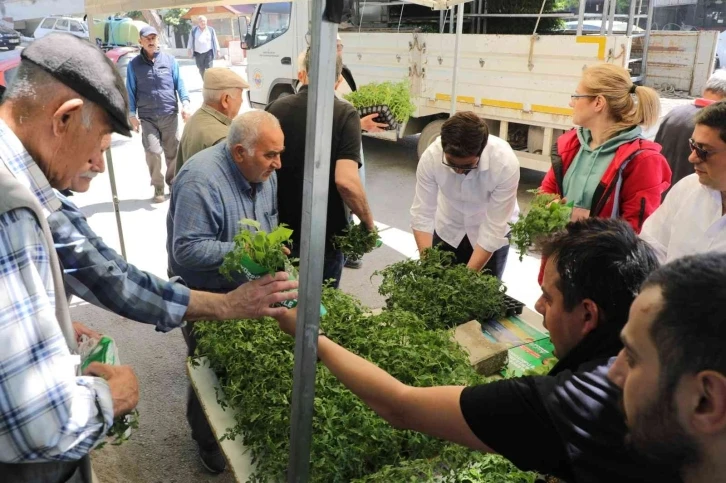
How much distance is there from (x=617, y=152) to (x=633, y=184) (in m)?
0.21

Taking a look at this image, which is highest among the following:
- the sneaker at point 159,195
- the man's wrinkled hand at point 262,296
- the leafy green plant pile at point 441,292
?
the man's wrinkled hand at point 262,296

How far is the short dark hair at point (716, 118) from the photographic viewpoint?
2.48 meters

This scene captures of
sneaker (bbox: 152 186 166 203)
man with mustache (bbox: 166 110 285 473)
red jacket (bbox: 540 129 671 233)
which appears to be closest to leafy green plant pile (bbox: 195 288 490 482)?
man with mustache (bbox: 166 110 285 473)

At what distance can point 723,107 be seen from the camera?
8.23 ft

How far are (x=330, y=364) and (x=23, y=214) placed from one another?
906mm

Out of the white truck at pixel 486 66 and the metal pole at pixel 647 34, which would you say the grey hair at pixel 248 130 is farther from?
the metal pole at pixel 647 34

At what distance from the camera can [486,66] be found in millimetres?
7465

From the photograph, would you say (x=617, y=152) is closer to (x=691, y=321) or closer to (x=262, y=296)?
(x=262, y=296)

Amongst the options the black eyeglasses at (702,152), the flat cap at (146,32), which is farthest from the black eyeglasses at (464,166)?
the flat cap at (146,32)

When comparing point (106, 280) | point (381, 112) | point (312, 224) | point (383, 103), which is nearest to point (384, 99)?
point (383, 103)

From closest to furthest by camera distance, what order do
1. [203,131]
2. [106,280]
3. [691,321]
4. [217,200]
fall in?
[691,321] < [106,280] < [217,200] < [203,131]

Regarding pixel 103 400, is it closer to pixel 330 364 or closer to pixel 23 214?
pixel 23 214

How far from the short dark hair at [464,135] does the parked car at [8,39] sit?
18.5 feet

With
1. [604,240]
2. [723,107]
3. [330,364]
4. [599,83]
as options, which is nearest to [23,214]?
[330,364]
